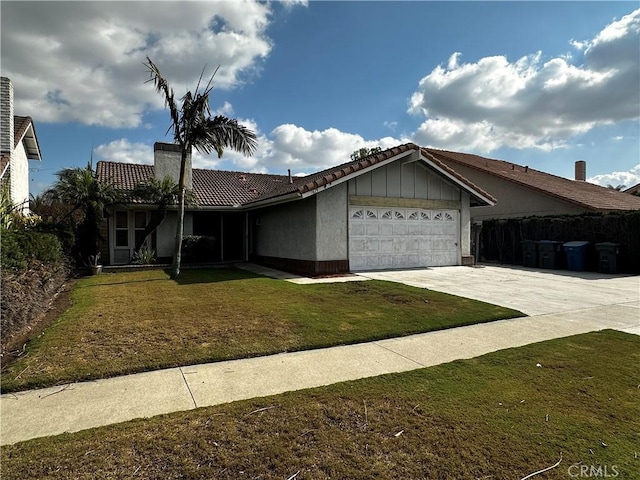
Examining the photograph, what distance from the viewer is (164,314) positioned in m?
7.10

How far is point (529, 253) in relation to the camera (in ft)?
56.2

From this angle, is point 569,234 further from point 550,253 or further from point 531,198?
point 531,198

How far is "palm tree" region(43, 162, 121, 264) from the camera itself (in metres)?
13.5

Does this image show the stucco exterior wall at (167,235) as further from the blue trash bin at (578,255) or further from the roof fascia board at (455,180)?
the blue trash bin at (578,255)

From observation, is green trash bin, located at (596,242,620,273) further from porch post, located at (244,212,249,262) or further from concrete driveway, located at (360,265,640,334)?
porch post, located at (244,212,249,262)

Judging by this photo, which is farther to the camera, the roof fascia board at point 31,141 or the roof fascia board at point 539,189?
the roof fascia board at point 539,189

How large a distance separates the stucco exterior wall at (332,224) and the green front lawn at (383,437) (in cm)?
898

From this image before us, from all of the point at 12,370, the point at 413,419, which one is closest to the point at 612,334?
the point at 413,419

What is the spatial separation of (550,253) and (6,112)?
21.0m

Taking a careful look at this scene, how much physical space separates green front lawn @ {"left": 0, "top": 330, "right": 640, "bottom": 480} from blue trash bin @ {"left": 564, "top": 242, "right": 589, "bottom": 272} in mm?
13113

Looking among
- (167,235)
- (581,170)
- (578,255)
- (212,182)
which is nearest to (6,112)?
(167,235)

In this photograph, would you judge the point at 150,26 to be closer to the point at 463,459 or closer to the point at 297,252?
the point at 297,252

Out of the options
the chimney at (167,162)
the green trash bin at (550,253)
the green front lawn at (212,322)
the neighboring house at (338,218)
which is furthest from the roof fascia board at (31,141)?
the green trash bin at (550,253)

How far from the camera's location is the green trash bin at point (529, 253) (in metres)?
16.9
